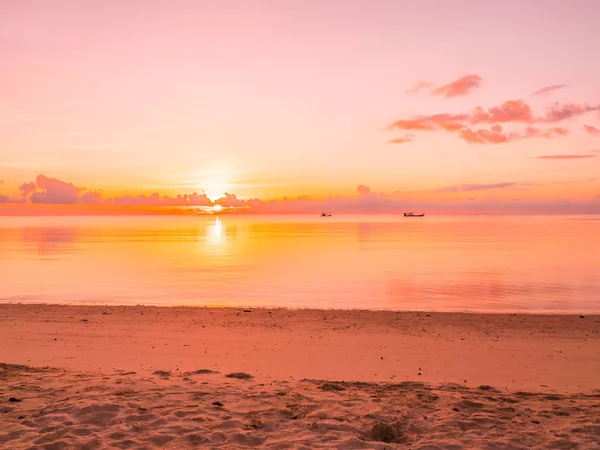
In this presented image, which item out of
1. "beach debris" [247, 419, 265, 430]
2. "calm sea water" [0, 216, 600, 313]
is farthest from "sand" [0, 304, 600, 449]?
"calm sea water" [0, 216, 600, 313]

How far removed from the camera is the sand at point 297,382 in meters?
7.10

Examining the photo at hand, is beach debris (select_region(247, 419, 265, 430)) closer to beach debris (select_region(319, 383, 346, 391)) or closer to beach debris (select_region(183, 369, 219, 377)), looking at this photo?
beach debris (select_region(319, 383, 346, 391))

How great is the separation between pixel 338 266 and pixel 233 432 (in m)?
34.1

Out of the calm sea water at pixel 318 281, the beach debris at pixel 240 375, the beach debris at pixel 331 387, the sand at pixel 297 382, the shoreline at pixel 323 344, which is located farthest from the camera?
the calm sea water at pixel 318 281

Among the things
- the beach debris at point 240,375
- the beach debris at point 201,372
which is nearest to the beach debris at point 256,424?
the beach debris at point 240,375

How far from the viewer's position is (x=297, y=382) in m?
9.84

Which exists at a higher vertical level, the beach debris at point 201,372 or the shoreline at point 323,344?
the beach debris at point 201,372

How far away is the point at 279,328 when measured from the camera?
1548 cm

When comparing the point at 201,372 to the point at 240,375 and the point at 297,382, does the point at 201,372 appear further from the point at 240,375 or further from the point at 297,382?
the point at 297,382

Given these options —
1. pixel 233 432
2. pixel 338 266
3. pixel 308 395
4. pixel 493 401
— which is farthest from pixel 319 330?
pixel 338 266

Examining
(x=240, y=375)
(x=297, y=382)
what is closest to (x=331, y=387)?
(x=297, y=382)

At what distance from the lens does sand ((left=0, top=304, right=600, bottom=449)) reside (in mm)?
7102

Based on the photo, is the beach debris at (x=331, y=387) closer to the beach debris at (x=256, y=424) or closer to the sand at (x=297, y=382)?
the sand at (x=297, y=382)

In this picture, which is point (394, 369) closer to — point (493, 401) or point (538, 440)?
point (493, 401)
